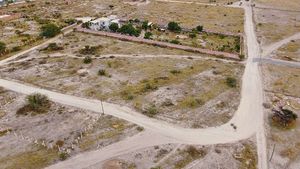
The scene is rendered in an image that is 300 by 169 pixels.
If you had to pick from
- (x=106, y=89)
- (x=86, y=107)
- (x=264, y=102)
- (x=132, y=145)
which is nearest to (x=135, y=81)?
(x=106, y=89)

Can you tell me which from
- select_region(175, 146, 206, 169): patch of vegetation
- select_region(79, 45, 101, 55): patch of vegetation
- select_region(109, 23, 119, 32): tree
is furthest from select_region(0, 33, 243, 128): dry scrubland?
select_region(109, 23, 119, 32): tree

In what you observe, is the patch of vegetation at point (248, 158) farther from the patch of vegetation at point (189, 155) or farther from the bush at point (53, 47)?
the bush at point (53, 47)

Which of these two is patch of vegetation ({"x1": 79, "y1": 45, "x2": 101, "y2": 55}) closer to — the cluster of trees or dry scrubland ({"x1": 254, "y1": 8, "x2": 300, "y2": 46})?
the cluster of trees

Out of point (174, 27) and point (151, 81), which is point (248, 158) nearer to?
point (151, 81)

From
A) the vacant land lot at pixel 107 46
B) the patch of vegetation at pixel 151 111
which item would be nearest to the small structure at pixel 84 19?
the vacant land lot at pixel 107 46

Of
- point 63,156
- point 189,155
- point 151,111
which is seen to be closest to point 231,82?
point 151,111

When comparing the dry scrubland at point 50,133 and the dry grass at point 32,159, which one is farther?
the dry scrubland at point 50,133
